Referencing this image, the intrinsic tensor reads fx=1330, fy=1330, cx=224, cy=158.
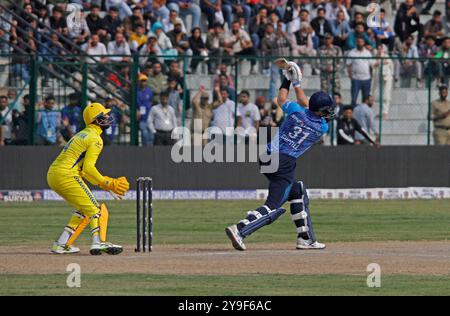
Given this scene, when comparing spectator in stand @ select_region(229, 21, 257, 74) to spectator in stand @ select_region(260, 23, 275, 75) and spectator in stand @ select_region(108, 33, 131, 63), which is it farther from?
spectator in stand @ select_region(108, 33, 131, 63)

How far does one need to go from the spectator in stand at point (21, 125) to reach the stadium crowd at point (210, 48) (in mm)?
26

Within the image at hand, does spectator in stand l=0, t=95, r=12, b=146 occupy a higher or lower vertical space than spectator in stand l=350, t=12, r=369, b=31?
lower

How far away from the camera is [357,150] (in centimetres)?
3256

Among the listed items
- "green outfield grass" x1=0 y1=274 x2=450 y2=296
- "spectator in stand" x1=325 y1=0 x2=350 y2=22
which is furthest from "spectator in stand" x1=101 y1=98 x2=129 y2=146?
"green outfield grass" x1=0 y1=274 x2=450 y2=296

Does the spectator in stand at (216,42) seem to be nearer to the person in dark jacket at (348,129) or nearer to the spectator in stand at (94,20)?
the spectator in stand at (94,20)

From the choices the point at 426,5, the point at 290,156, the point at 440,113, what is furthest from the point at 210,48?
the point at 290,156

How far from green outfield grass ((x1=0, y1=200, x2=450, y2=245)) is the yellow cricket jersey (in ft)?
9.47

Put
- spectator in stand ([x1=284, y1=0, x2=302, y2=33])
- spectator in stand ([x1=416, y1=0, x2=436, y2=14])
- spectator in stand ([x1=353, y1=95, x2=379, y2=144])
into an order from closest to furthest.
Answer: spectator in stand ([x1=353, y1=95, x2=379, y2=144]) < spectator in stand ([x1=284, y1=0, x2=302, y2=33]) < spectator in stand ([x1=416, y1=0, x2=436, y2=14])

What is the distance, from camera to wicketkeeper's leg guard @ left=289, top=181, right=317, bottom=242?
18453 mm

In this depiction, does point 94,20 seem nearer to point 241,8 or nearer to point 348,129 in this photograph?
point 241,8

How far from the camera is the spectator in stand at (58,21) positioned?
33.3m
